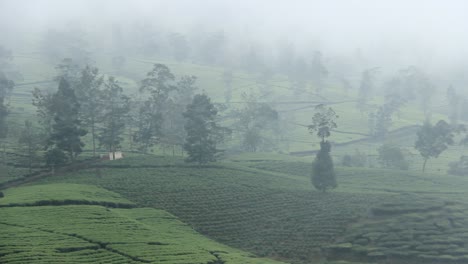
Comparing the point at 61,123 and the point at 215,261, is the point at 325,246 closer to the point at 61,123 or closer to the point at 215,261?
the point at 215,261

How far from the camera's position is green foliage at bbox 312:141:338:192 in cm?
9431

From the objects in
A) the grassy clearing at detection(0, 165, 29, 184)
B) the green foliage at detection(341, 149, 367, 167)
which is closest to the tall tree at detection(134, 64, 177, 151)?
the grassy clearing at detection(0, 165, 29, 184)

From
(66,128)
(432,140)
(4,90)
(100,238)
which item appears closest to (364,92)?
(432,140)

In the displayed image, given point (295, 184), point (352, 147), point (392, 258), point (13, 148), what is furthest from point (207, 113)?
point (352, 147)

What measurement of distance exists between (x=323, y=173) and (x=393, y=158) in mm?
33421

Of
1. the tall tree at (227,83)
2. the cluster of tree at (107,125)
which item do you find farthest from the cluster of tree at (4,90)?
the tall tree at (227,83)

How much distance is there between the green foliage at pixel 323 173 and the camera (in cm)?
9431

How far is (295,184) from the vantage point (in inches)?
3910

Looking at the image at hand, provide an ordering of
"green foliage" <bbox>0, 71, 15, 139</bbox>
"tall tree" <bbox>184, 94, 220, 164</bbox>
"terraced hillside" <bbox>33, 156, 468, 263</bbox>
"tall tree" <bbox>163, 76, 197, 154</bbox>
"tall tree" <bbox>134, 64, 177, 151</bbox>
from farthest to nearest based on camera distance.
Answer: "tall tree" <bbox>163, 76, 197, 154</bbox> < "tall tree" <bbox>134, 64, 177, 151</bbox> < "green foliage" <bbox>0, 71, 15, 139</bbox> < "tall tree" <bbox>184, 94, 220, 164</bbox> < "terraced hillside" <bbox>33, 156, 468, 263</bbox>

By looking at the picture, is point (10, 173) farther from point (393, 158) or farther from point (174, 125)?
point (393, 158)

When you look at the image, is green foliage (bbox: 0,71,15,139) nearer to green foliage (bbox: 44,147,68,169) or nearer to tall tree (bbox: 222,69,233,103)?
green foliage (bbox: 44,147,68,169)

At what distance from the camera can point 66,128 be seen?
99750mm

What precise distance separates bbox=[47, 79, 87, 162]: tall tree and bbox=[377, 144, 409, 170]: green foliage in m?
55.3

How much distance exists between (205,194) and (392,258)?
26.5 m
